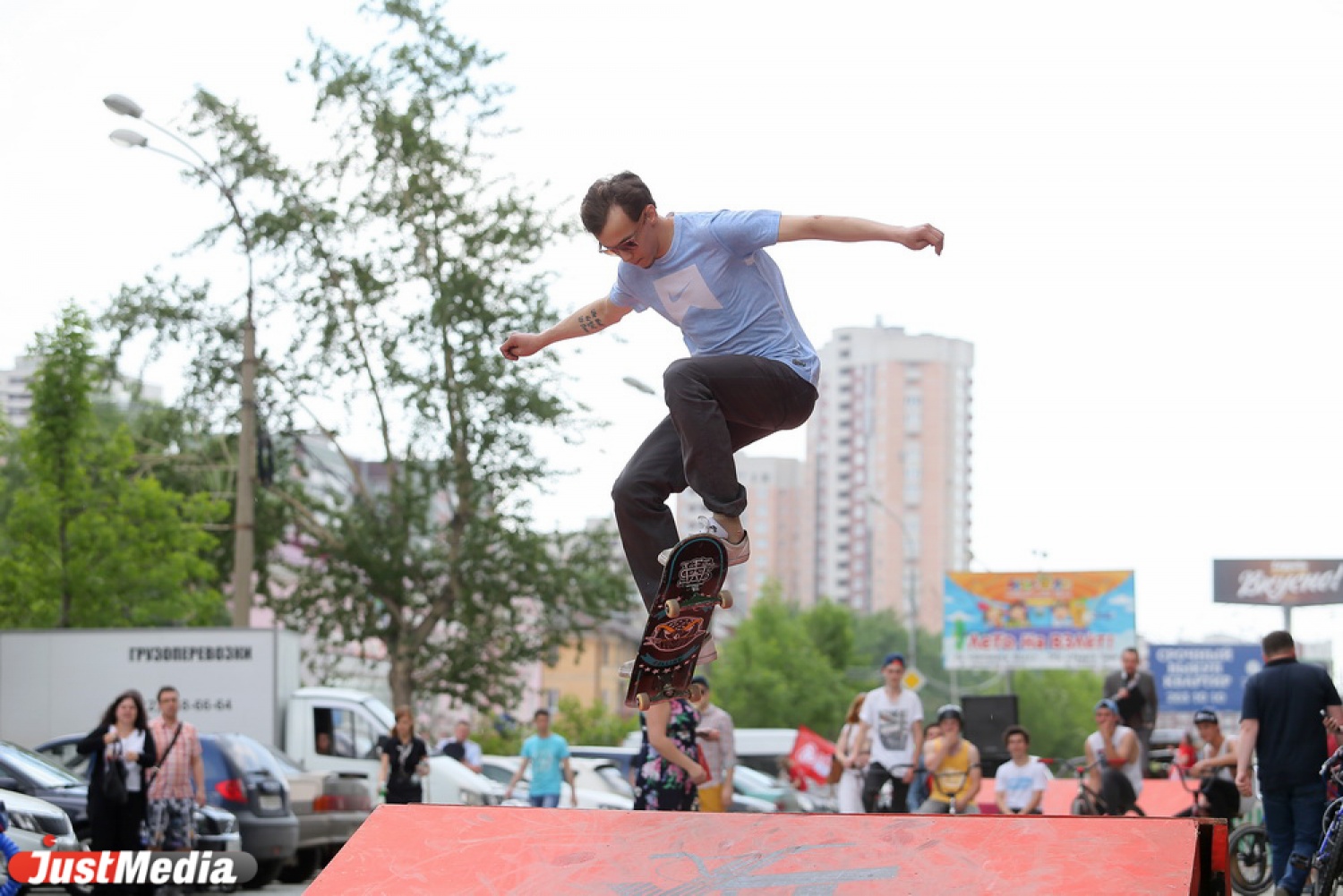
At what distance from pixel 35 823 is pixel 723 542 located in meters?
7.46

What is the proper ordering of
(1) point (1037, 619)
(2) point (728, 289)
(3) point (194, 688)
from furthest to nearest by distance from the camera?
(1) point (1037, 619) → (3) point (194, 688) → (2) point (728, 289)

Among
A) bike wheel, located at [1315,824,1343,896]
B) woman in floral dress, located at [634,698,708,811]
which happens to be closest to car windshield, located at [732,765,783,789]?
woman in floral dress, located at [634,698,708,811]

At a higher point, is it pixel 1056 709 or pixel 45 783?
pixel 45 783

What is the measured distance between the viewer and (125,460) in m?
23.1

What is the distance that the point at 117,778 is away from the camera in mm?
10531

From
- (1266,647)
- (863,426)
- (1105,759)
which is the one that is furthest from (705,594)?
(863,426)

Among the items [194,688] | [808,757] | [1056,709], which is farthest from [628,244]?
[1056,709]

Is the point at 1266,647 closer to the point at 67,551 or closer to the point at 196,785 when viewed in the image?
the point at 196,785

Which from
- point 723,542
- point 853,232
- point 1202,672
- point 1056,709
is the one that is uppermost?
point 853,232

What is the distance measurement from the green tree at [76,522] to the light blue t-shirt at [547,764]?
392 inches

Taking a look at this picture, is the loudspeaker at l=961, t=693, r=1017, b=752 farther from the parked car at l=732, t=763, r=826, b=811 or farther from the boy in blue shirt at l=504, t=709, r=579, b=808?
the parked car at l=732, t=763, r=826, b=811

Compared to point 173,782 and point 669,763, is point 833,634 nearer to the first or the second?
point 173,782

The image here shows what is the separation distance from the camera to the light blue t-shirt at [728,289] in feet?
18.4

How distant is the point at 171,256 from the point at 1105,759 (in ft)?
68.8
